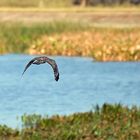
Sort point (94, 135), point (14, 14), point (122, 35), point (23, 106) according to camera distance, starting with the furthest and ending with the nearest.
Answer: point (14, 14) → point (122, 35) → point (23, 106) → point (94, 135)

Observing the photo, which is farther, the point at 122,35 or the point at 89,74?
the point at 122,35

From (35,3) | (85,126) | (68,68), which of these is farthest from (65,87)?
(35,3)

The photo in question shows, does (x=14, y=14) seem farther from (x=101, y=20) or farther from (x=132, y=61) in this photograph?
(x=132, y=61)

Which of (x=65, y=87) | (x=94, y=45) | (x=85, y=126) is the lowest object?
(x=85, y=126)

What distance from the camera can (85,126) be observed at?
52.2ft

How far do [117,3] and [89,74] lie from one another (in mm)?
41558

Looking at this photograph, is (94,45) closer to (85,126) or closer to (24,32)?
(24,32)

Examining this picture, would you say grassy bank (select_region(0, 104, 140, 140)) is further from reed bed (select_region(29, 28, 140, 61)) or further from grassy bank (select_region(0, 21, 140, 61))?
grassy bank (select_region(0, 21, 140, 61))

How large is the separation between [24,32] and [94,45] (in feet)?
13.5

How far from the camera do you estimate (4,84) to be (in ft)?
79.2

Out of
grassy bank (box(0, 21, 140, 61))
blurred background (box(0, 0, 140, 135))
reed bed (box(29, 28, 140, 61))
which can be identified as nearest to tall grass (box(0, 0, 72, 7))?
blurred background (box(0, 0, 140, 135))

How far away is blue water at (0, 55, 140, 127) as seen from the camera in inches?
770

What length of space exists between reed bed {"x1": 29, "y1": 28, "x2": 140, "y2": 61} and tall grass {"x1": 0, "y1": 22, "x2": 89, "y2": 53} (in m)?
0.69

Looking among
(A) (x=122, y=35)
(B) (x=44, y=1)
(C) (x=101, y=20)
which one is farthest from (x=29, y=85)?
(B) (x=44, y=1)
